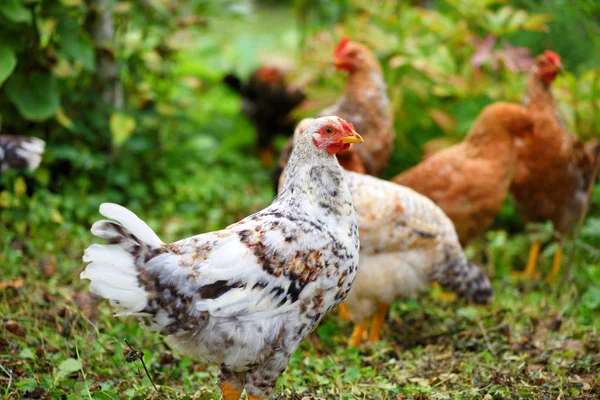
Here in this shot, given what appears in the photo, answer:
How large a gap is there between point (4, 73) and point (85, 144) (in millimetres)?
1261

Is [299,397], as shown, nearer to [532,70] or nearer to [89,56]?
[89,56]

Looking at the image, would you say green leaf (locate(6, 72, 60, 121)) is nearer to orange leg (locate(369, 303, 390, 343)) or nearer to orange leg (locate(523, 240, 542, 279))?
orange leg (locate(369, 303, 390, 343))

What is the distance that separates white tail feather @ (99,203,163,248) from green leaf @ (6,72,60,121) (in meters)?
2.82

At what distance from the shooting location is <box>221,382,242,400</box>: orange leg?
288cm

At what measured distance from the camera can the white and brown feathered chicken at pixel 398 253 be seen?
3895 mm

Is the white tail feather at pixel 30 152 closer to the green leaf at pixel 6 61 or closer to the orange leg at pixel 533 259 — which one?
the green leaf at pixel 6 61

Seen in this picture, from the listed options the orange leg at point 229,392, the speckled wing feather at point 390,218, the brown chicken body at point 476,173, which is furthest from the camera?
the brown chicken body at point 476,173

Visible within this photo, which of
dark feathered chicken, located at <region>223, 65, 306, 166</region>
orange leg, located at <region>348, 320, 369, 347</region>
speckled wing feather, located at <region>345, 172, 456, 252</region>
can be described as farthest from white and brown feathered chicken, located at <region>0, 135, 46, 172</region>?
dark feathered chicken, located at <region>223, 65, 306, 166</region>

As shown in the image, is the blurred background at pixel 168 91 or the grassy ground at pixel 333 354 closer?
the grassy ground at pixel 333 354

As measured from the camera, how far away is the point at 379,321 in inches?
166

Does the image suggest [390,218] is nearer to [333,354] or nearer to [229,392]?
[333,354]

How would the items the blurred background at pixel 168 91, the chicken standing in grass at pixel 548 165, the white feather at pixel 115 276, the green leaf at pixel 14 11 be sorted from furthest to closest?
1. the chicken standing in grass at pixel 548 165
2. the blurred background at pixel 168 91
3. the green leaf at pixel 14 11
4. the white feather at pixel 115 276

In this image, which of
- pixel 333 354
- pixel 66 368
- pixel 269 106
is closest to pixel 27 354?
pixel 66 368

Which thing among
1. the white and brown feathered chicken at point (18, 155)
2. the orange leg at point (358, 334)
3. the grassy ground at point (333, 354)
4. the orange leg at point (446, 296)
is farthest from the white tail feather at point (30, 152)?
the orange leg at point (446, 296)
